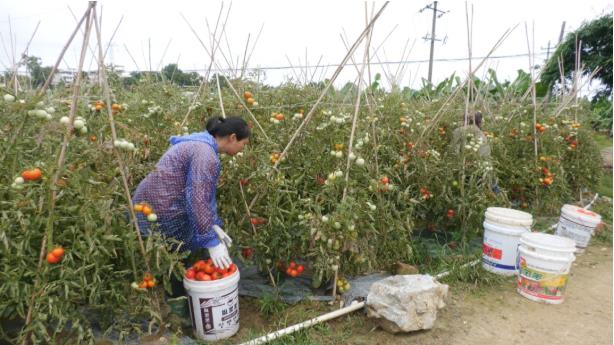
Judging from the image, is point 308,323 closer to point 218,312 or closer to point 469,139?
point 218,312

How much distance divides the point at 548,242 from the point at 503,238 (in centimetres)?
29

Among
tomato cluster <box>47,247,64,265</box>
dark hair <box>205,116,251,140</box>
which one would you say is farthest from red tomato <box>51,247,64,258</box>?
dark hair <box>205,116,251,140</box>

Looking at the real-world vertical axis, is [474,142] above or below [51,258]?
above

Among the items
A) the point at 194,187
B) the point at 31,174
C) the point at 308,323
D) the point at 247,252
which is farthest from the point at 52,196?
the point at 308,323

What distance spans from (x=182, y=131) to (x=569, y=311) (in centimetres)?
273

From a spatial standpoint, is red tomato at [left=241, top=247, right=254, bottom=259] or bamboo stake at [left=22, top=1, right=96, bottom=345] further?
red tomato at [left=241, top=247, right=254, bottom=259]

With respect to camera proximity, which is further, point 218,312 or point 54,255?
point 218,312

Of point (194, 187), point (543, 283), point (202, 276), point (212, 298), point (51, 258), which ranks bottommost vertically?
point (543, 283)

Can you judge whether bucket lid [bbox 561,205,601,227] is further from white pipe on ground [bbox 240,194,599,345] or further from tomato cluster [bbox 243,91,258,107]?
tomato cluster [bbox 243,91,258,107]

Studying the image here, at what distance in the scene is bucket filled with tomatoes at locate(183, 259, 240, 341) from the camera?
74.6 inches

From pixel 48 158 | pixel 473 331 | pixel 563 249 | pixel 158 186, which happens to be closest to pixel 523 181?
pixel 563 249

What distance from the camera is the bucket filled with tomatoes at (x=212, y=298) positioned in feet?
6.22

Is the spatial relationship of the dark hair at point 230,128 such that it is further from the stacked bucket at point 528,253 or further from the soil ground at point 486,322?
the stacked bucket at point 528,253

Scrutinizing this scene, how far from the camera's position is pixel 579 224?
3332 millimetres
